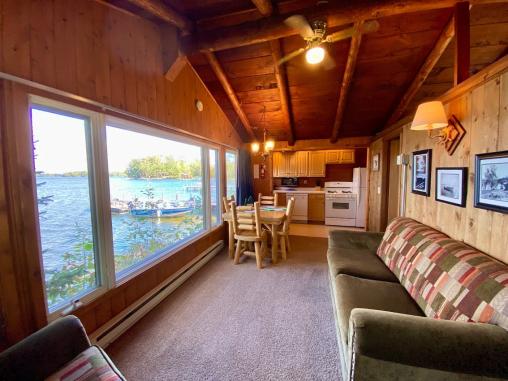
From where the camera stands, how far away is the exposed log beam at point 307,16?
2139 millimetres

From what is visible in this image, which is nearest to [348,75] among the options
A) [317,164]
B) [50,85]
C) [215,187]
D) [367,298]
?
[215,187]

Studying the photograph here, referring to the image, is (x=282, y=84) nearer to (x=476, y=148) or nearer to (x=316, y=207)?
(x=476, y=148)

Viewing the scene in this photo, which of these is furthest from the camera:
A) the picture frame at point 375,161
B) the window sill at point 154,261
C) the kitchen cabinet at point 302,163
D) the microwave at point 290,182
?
the microwave at point 290,182

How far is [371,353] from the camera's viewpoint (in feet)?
3.55

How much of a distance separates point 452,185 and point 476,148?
1.24ft

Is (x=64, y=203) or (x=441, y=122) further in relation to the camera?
(x=441, y=122)

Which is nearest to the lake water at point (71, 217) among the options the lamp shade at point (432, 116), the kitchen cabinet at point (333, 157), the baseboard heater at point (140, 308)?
the baseboard heater at point (140, 308)

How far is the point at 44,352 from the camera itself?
1.12 m

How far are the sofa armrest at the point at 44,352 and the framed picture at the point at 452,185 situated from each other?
9.11 ft

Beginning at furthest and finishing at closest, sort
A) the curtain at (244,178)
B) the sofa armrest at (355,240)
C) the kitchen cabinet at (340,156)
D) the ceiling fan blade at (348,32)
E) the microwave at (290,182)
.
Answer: the microwave at (290,182), the kitchen cabinet at (340,156), the curtain at (244,178), the sofa armrest at (355,240), the ceiling fan blade at (348,32)

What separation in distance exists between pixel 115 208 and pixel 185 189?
Answer: 1246 millimetres

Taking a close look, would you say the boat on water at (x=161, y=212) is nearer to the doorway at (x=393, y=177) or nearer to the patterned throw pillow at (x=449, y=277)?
the patterned throw pillow at (x=449, y=277)

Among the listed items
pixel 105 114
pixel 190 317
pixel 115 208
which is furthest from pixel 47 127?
pixel 190 317

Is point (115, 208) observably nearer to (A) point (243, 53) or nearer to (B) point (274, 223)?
(B) point (274, 223)
